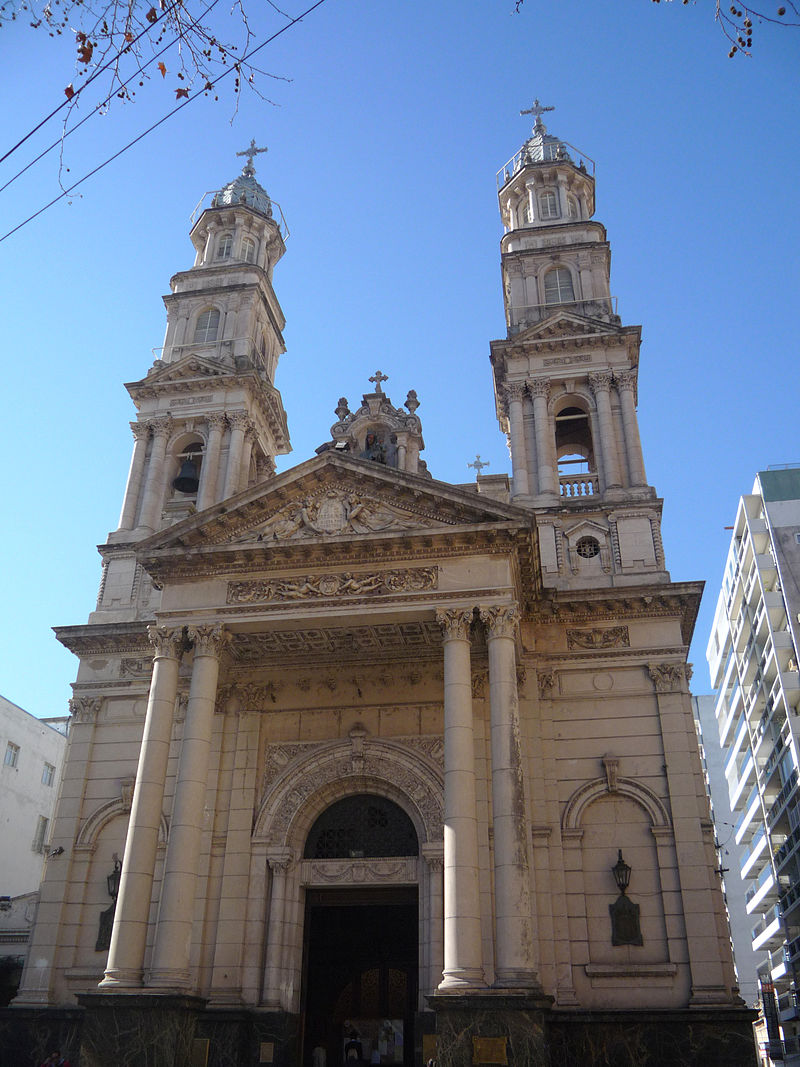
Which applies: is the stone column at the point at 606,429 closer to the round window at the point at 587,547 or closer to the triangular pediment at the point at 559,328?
the triangular pediment at the point at 559,328

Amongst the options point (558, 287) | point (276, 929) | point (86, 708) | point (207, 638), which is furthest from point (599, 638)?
point (86, 708)

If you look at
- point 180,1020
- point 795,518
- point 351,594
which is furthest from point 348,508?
point 795,518

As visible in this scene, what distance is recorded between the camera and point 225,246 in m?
38.9

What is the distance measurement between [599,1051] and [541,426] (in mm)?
17618

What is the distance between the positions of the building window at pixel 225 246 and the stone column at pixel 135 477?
946 cm

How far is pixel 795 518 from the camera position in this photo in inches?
1998

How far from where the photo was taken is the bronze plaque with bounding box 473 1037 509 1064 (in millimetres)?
17344

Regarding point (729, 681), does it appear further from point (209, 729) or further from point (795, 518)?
point (209, 729)

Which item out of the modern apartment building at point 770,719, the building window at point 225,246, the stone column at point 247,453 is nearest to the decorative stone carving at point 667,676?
the stone column at point 247,453

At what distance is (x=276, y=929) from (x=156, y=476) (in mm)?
15535

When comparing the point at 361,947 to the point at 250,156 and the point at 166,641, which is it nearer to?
the point at 166,641

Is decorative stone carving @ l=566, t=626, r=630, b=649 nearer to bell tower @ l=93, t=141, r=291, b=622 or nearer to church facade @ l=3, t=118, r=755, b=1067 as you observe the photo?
church facade @ l=3, t=118, r=755, b=1067

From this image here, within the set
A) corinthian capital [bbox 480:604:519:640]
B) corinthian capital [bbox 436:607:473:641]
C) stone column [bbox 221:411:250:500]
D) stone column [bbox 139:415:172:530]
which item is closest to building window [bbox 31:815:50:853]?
stone column [bbox 139:415:172:530]

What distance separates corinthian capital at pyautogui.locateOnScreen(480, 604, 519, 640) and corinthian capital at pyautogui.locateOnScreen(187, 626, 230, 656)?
651 centimetres
